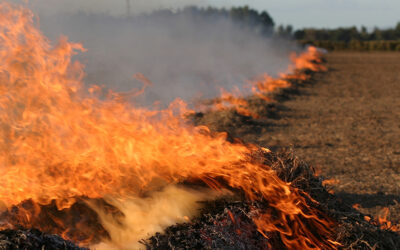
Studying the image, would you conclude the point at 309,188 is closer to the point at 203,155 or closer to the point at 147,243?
the point at 203,155

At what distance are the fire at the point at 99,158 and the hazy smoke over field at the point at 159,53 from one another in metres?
10.5

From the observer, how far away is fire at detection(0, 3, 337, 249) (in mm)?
3801

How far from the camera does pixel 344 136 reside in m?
11.9

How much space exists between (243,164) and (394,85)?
24456mm

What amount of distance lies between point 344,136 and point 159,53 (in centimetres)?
1461

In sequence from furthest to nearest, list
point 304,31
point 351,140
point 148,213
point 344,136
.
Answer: point 304,31
point 344,136
point 351,140
point 148,213

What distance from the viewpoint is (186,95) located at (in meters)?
18.0

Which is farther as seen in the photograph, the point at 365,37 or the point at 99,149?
the point at 365,37

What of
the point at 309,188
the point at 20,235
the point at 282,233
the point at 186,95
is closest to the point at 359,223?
the point at 309,188

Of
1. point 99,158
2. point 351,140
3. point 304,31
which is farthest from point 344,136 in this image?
point 304,31

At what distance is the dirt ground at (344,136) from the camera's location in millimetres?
7668

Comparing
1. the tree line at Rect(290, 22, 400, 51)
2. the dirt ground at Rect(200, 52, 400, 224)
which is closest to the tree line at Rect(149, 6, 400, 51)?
the tree line at Rect(290, 22, 400, 51)

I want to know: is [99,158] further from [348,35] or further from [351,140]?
[348,35]

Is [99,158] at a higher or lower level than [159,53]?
lower
